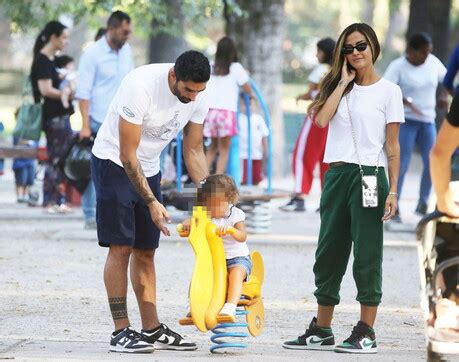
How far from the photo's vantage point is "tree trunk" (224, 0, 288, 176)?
2062 cm

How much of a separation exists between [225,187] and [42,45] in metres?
7.89

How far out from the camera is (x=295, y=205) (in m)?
16.6

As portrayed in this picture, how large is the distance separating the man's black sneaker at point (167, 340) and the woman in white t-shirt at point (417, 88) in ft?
23.5

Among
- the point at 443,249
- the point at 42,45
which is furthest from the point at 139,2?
the point at 443,249

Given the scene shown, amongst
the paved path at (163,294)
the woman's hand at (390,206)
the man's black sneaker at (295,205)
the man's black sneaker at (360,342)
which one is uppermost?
the woman's hand at (390,206)

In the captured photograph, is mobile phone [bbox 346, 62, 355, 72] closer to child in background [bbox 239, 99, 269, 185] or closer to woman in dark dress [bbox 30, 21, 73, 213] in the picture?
woman in dark dress [bbox 30, 21, 73, 213]

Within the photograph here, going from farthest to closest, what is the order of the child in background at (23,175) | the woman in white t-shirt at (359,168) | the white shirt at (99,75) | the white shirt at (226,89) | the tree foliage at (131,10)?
the tree foliage at (131,10), the child in background at (23,175), the white shirt at (226,89), the white shirt at (99,75), the woman in white t-shirt at (359,168)

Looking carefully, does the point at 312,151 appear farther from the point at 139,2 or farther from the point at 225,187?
the point at 225,187

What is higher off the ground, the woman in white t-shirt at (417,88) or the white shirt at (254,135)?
the woman in white t-shirt at (417,88)

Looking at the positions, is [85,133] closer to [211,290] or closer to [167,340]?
[167,340]

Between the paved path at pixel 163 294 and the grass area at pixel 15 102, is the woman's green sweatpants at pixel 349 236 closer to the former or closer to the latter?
the paved path at pixel 163 294

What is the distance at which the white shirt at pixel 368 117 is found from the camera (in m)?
7.88

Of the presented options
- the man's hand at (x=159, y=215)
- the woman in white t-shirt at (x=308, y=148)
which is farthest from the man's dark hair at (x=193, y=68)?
the woman in white t-shirt at (x=308, y=148)

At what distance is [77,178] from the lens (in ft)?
46.0
